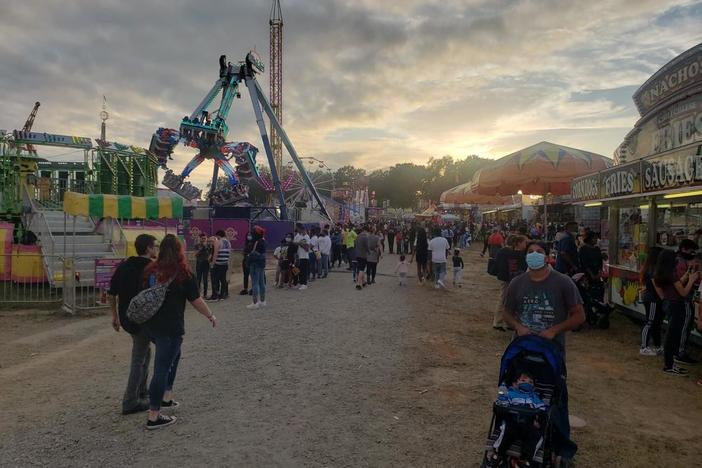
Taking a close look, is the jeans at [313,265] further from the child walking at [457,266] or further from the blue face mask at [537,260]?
the blue face mask at [537,260]

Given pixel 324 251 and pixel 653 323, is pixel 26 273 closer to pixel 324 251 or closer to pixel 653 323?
pixel 324 251

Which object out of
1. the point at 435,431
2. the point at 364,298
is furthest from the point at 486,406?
the point at 364,298

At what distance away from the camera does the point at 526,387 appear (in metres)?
3.26

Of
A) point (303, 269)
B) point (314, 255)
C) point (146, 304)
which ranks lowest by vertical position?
point (303, 269)

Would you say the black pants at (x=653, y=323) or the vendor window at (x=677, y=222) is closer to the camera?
the black pants at (x=653, y=323)

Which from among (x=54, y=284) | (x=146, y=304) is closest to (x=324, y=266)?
(x=54, y=284)

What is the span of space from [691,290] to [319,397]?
489 cm

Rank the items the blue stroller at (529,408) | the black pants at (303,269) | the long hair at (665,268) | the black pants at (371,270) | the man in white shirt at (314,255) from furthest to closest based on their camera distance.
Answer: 1. the man in white shirt at (314,255)
2. the black pants at (371,270)
3. the black pants at (303,269)
4. the long hair at (665,268)
5. the blue stroller at (529,408)

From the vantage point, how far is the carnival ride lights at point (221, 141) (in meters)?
28.7

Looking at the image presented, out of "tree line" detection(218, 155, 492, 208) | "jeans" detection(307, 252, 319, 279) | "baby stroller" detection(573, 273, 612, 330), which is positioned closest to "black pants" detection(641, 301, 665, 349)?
"baby stroller" detection(573, 273, 612, 330)

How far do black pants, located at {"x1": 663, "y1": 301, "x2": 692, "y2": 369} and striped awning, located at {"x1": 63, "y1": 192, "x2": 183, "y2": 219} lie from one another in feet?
35.8

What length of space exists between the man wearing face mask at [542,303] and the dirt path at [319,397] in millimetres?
1105

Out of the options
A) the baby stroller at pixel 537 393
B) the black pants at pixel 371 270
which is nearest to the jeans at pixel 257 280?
the black pants at pixel 371 270

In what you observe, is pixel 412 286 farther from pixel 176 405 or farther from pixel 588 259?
pixel 176 405
